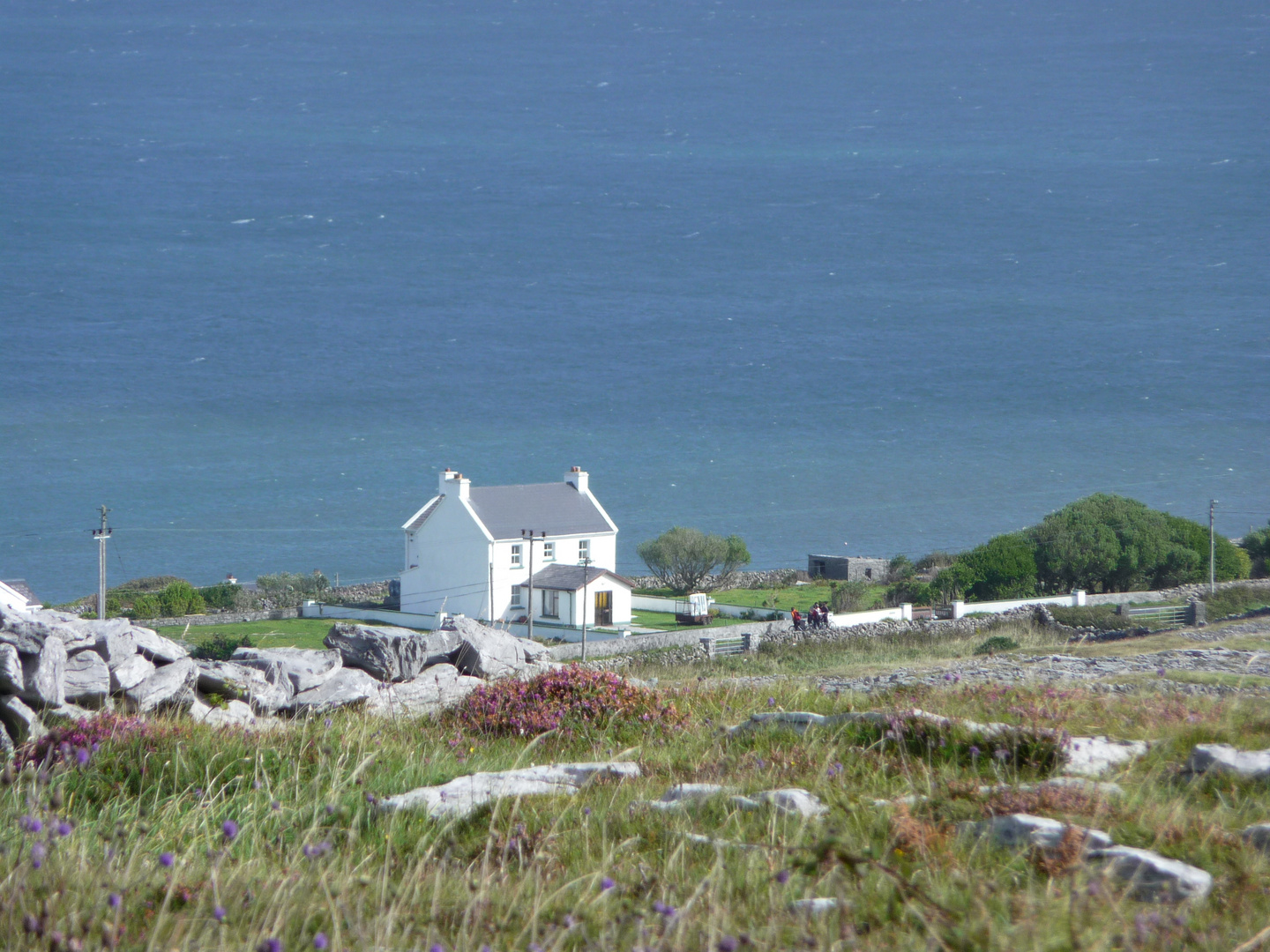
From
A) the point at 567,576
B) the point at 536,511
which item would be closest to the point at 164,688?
the point at 567,576

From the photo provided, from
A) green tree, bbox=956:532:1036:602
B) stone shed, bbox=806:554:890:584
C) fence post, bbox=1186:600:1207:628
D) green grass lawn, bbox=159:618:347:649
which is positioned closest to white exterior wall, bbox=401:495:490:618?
green grass lawn, bbox=159:618:347:649

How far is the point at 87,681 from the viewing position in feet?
34.5

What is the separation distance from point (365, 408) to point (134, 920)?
17628 cm

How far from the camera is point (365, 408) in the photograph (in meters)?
176

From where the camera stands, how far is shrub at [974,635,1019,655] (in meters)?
25.3

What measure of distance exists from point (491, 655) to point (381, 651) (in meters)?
1.50

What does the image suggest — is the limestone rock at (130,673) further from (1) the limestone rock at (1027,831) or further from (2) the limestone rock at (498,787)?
(1) the limestone rock at (1027,831)

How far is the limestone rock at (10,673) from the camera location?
30.6 ft

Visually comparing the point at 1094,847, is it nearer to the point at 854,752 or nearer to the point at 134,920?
the point at 854,752

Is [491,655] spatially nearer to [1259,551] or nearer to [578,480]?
[578,480]

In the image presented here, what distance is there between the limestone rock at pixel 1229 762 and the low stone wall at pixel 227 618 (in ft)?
156

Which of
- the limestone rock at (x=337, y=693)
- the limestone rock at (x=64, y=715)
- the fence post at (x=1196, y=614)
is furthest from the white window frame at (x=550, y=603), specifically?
the limestone rock at (x=64, y=715)

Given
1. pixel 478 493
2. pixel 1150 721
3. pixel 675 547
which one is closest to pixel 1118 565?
pixel 675 547

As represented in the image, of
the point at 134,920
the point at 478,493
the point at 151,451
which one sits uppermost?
the point at 151,451
